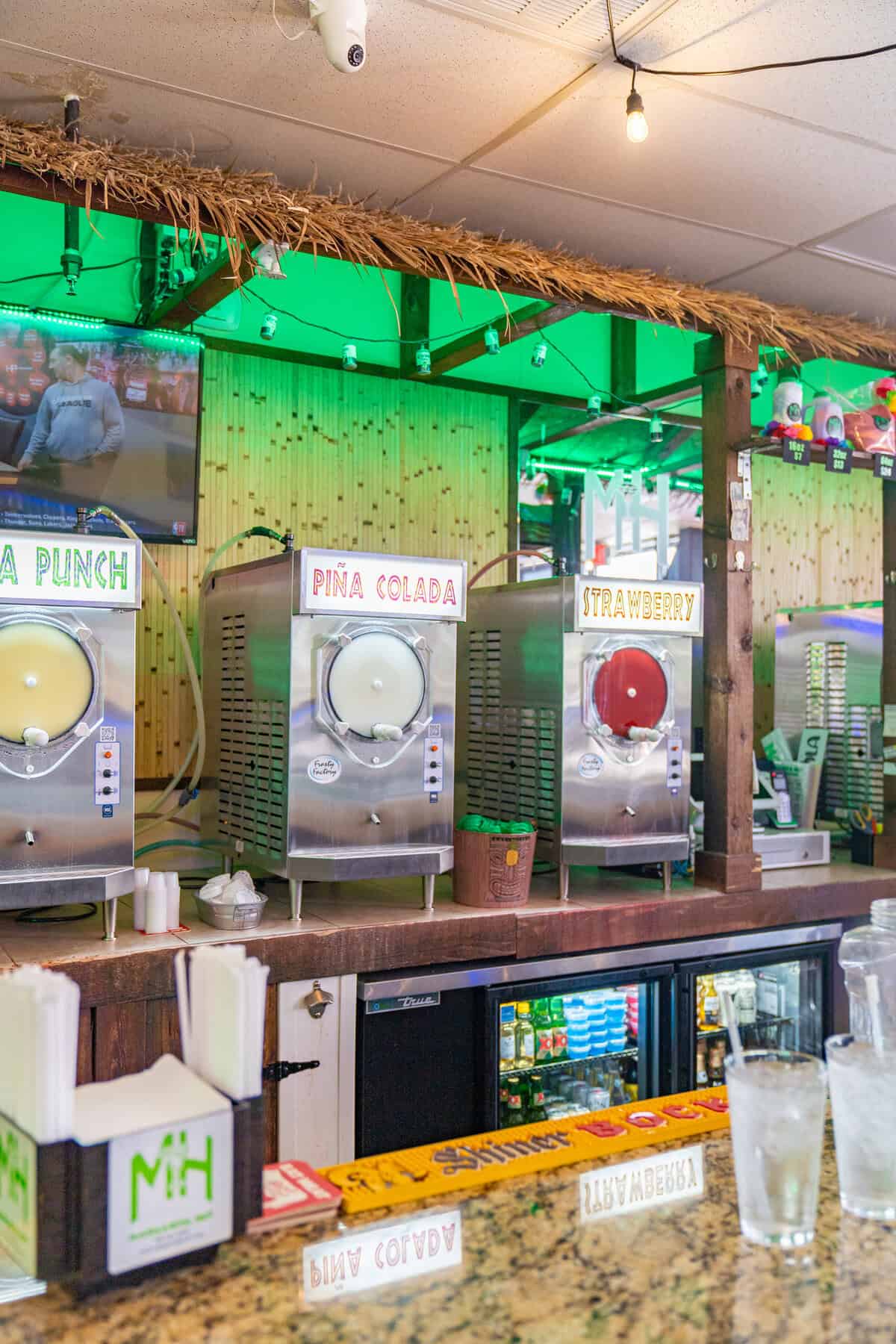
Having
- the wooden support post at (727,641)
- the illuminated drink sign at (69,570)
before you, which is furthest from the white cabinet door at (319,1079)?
the wooden support post at (727,641)

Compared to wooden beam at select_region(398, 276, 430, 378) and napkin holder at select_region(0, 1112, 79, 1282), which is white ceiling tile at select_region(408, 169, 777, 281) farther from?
napkin holder at select_region(0, 1112, 79, 1282)

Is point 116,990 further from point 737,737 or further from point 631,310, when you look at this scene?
point 631,310

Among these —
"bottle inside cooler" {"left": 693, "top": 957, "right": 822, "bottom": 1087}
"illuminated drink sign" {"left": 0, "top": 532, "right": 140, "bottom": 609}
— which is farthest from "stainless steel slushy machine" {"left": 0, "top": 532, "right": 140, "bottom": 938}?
"bottle inside cooler" {"left": 693, "top": 957, "right": 822, "bottom": 1087}

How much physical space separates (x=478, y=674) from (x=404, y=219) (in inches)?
68.3

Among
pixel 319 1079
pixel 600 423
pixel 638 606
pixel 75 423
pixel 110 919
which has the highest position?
pixel 600 423

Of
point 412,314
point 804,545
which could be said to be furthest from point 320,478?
point 804,545

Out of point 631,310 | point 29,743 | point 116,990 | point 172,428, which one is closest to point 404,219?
point 631,310

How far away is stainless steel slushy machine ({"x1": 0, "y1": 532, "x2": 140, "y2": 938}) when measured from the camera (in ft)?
10.5

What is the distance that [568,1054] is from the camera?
4.07 metres

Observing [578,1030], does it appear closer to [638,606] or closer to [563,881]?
[563,881]

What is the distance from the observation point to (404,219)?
387cm

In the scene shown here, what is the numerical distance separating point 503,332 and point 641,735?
1.77 meters

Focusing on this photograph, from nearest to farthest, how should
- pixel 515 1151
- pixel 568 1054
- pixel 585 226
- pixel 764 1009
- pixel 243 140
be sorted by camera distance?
pixel 515 1151 < pixel 243 140 < pixel 568 1054 < pixel 585 226 < pixel 764 1009

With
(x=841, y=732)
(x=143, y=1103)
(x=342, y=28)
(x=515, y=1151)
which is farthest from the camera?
(x=841, y=732)
